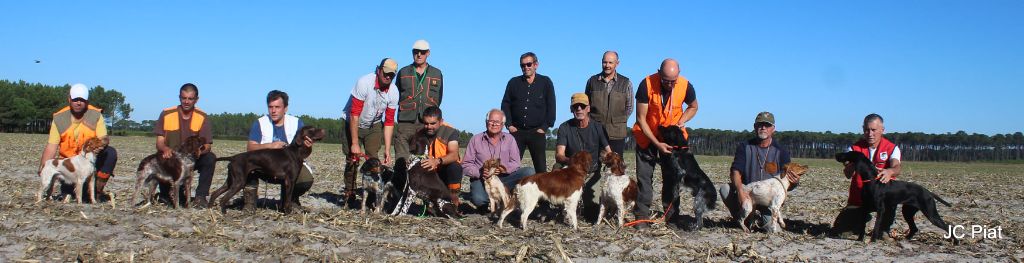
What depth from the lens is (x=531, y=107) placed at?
960 cm

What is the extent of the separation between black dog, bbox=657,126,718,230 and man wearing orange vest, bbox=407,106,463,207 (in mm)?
2600

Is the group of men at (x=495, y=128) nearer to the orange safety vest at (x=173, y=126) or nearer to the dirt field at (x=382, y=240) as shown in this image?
the orange safety vest at (x=173, y=126)

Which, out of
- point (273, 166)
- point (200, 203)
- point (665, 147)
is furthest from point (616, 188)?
point (200, 203)

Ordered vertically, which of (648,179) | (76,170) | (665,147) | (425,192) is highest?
(665,147)

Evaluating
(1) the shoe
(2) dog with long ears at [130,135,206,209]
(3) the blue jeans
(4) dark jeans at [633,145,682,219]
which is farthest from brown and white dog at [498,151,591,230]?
(2) dog with long ears at [130,135,206,209]

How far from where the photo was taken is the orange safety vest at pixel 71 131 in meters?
8.68

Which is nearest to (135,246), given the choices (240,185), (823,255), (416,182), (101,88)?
(240,185)

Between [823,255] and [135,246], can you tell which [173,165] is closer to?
[135,246]

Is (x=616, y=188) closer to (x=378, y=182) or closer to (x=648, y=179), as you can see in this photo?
(x=648, y=179)

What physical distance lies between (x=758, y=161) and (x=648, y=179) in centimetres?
132

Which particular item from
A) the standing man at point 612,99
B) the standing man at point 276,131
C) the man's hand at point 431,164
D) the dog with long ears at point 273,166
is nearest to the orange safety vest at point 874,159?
the standing man at point 612,99

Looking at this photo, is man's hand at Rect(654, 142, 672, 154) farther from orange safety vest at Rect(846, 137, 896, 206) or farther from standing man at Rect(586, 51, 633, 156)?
orange safety vest at Rect(846, 137, 896, 206)

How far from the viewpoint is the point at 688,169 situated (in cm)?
Result: 813

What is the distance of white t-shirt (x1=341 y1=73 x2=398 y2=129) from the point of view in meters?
9.04
